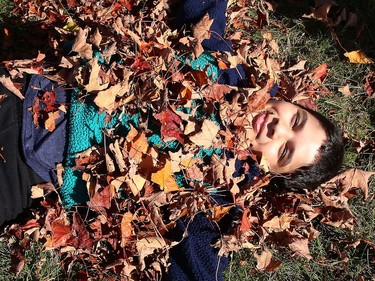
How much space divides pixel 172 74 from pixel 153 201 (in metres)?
0.70

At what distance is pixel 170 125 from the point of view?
8.13 feet

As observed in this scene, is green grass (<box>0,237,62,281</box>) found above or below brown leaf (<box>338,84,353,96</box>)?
below

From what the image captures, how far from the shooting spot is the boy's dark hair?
109 inches

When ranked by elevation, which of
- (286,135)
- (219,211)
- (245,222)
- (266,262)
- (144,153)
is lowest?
(266,262)

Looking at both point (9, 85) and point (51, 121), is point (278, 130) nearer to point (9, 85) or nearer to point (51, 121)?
point (51, 121)

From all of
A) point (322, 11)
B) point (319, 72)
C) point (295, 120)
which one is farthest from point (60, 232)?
point (322, 11)

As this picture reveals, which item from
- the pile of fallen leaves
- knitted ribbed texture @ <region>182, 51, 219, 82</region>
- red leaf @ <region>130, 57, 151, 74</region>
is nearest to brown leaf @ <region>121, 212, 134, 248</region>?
the pile of fallen leaves

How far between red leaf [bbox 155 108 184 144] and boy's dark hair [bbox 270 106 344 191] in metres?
0.75

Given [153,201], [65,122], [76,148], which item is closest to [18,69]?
[65,122]

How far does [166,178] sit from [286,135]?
2.46 feet

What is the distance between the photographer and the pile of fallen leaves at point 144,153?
2451 mm

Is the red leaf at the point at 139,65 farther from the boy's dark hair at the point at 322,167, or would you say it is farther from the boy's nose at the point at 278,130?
the boy's dark hair at the point at 322,167

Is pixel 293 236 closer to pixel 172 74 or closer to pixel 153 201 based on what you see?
pixel 153 201

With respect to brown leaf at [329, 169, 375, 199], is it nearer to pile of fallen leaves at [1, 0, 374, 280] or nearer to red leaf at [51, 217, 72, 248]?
pile of fallen leaves at [1, 0, 374, 280]
